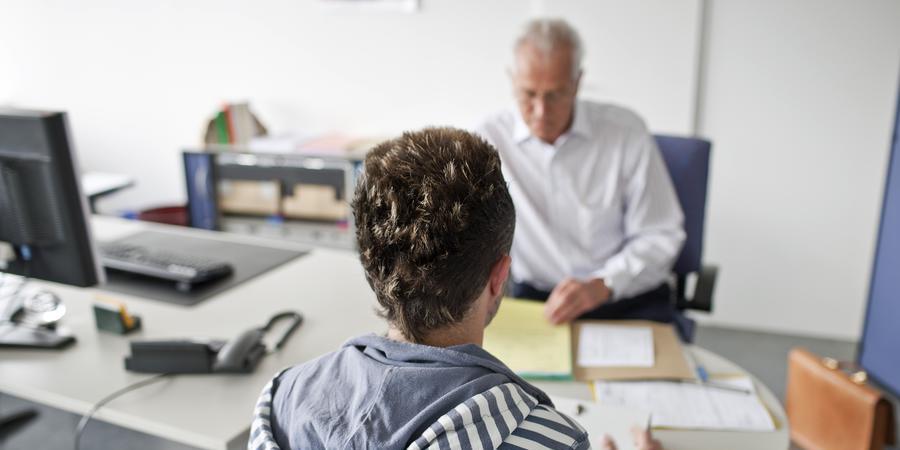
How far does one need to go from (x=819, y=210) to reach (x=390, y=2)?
6.94 feet

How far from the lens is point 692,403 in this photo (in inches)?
49.0

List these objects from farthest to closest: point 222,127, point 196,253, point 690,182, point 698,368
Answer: point 222,127 → point 196,253 → point 690,182 → point 698,368

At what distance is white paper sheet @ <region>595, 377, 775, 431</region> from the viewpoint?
1188 mm

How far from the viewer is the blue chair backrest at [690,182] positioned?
1848 mm

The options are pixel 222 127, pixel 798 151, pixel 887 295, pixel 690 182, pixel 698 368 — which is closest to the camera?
pixel 698 368

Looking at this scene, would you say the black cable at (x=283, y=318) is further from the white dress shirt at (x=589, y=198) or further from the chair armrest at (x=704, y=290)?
the chair armrest at (x=704, y=290)

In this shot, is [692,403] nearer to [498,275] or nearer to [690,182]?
[498,275]

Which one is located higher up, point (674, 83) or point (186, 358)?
point (674, 83)

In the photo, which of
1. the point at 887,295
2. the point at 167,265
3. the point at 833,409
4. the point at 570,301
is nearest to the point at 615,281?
the point at 570,301

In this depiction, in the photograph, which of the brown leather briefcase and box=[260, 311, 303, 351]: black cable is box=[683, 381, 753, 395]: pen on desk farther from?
box=[260, 311, 303, 351]: black cable

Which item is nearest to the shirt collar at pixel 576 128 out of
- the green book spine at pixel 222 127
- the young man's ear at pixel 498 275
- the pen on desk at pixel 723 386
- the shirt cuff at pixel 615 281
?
the shirt cuff at pixel 615 281

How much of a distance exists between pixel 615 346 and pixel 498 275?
2.18ft

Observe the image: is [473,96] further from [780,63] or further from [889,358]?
[889,358]

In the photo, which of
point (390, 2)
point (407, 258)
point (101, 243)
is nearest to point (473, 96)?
point (390, 2)
